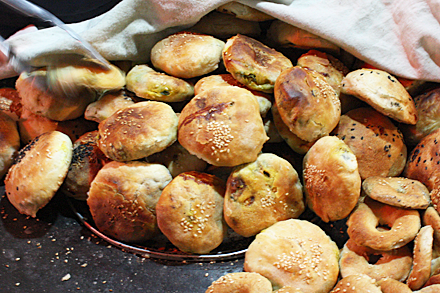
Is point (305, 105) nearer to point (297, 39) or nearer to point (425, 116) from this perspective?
point (297, 39)

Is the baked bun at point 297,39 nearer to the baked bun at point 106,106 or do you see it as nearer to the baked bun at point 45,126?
the baked bun at point 106,106

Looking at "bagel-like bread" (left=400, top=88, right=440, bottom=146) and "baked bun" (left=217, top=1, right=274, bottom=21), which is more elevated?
"baked bun" (left=217, top=1, right=274, bottom=21)

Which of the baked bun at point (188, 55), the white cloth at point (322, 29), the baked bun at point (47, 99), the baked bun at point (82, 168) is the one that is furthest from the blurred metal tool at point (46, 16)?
the baked bun at point (82, 168)

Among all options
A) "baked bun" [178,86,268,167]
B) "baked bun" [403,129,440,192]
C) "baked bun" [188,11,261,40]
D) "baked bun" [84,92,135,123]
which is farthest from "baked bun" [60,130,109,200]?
"baked bun" [403,129,440,192]

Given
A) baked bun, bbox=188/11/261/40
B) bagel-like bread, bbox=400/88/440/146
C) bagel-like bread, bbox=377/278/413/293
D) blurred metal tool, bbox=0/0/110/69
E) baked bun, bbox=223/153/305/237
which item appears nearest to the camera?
bagel-like bread, bbox=377/278/413/293

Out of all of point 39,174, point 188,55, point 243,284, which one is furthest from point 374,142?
point 39,174

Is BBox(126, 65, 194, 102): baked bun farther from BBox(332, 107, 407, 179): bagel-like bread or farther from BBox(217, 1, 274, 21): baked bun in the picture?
BBox(332, 107, 407, 179): bagel-like bread

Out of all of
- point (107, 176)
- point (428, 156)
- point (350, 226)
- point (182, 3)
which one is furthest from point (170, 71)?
point (428, 156)
